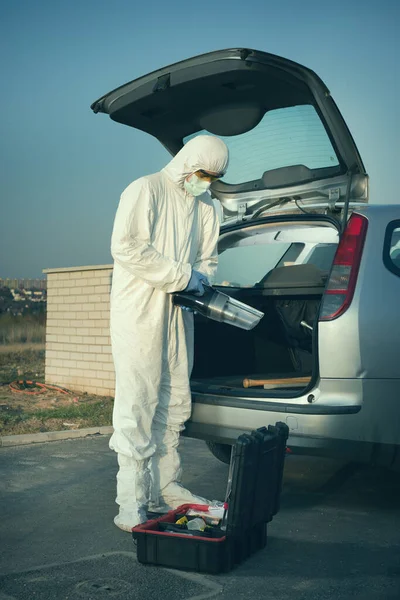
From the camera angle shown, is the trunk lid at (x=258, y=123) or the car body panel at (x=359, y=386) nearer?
the car body panel at (x=359, y=386)

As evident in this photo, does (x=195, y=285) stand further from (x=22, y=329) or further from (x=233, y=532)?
(x=22, y=329)

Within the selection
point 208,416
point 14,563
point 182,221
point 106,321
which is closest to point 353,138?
point 182,221

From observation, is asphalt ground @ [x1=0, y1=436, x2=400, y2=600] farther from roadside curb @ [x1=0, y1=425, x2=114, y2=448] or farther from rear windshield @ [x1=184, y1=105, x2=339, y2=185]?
rear windshield @ [x1=184, y1=105, x2=339, y2=185]

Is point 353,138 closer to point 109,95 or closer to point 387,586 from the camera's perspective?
point 109,95

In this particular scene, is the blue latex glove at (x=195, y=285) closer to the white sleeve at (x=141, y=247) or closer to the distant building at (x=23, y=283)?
the white sleeve at (x=141, y=247)

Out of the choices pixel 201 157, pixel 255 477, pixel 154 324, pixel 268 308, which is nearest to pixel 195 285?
pixel 154 324

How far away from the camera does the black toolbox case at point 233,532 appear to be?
3627mm

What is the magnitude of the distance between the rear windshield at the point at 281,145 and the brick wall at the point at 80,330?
15.2 ft

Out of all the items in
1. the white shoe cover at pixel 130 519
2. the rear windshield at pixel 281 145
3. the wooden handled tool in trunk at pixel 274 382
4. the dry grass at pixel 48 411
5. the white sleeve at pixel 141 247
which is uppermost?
the rear windshield at pixel 281 145

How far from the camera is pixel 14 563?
3764 mm

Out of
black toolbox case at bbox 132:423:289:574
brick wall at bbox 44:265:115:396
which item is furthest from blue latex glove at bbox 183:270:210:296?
brick wall at bbox 44:265:115:396

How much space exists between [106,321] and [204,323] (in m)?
4.50

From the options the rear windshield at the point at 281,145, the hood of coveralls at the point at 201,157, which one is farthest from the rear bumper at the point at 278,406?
the rear windshield at the point at 281,145

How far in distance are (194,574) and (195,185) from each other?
7.12 ft
